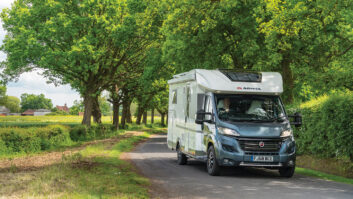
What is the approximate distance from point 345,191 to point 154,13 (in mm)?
24706

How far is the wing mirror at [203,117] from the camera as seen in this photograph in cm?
1234

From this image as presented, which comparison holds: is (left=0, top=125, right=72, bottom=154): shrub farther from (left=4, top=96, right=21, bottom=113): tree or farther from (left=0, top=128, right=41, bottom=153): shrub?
(left=4, top=96, right=21, bottom=113): tree

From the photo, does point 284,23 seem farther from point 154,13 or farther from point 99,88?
point 99,88

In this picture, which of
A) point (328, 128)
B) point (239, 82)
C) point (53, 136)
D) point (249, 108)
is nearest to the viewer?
point (249, 108)

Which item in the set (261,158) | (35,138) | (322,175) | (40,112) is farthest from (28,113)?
(261,158)

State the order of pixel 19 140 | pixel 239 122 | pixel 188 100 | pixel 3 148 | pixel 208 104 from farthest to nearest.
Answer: pixel 19 140 → pixel 3 148 → pixel 188 100 → pixel 208 104 → pixel 239 122

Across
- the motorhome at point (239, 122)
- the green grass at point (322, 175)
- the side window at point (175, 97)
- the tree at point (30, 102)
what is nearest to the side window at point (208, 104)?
the motorhome at point (239, 122)

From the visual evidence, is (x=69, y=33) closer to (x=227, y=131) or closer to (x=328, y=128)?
(x=227, y=131)

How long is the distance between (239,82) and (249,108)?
0.85 meters

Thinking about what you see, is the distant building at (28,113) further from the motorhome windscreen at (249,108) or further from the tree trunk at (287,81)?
the motorhome windscreen at (249,108)

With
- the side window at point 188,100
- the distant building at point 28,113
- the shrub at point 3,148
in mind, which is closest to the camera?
the side window at point 188,100

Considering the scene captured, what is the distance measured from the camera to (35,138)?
22.8 m

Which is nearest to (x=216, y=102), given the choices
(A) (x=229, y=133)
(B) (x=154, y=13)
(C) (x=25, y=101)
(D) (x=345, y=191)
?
(A) (x=229, y=133)

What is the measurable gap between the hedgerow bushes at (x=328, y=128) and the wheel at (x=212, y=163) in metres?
3.88
